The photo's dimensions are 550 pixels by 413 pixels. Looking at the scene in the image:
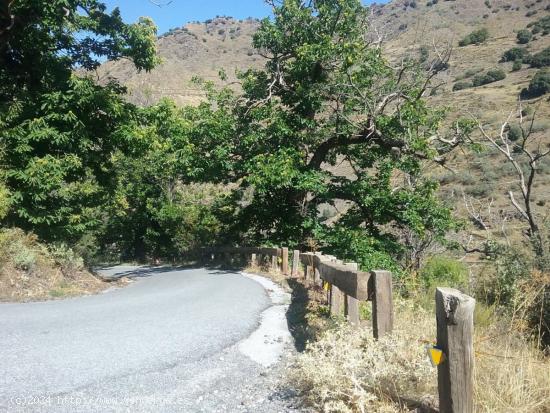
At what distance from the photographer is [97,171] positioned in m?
15.7

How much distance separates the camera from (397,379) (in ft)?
13.0

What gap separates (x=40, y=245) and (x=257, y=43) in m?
12.0

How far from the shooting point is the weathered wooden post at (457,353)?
316cm

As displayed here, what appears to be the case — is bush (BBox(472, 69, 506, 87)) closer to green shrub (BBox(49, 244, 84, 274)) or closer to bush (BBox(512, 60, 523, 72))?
bush (BBox(512, 60, 523, 72))

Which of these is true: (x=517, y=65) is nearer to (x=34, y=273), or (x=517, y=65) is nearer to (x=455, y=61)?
(x=455, y=61)

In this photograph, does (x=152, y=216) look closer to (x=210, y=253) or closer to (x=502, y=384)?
(x=210, y=253)

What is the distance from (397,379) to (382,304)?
823 mm

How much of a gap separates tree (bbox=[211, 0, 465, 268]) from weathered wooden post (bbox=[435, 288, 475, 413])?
40.8 feet

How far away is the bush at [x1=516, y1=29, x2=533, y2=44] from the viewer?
70812mm

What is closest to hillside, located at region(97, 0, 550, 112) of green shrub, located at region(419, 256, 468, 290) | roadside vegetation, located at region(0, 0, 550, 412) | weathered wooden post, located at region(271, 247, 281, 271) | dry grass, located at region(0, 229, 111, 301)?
roadside vegetation, located at region(0, 0, 550, 412)

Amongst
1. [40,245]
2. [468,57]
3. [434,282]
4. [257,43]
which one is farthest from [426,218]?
[468,57]

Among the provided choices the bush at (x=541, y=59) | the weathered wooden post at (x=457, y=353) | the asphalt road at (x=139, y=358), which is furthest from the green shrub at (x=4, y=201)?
the bush at (x=541, y=59)

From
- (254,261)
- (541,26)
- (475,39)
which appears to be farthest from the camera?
(475,39)

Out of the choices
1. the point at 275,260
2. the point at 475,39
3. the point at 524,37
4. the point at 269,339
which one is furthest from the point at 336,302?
the point at 475,39
